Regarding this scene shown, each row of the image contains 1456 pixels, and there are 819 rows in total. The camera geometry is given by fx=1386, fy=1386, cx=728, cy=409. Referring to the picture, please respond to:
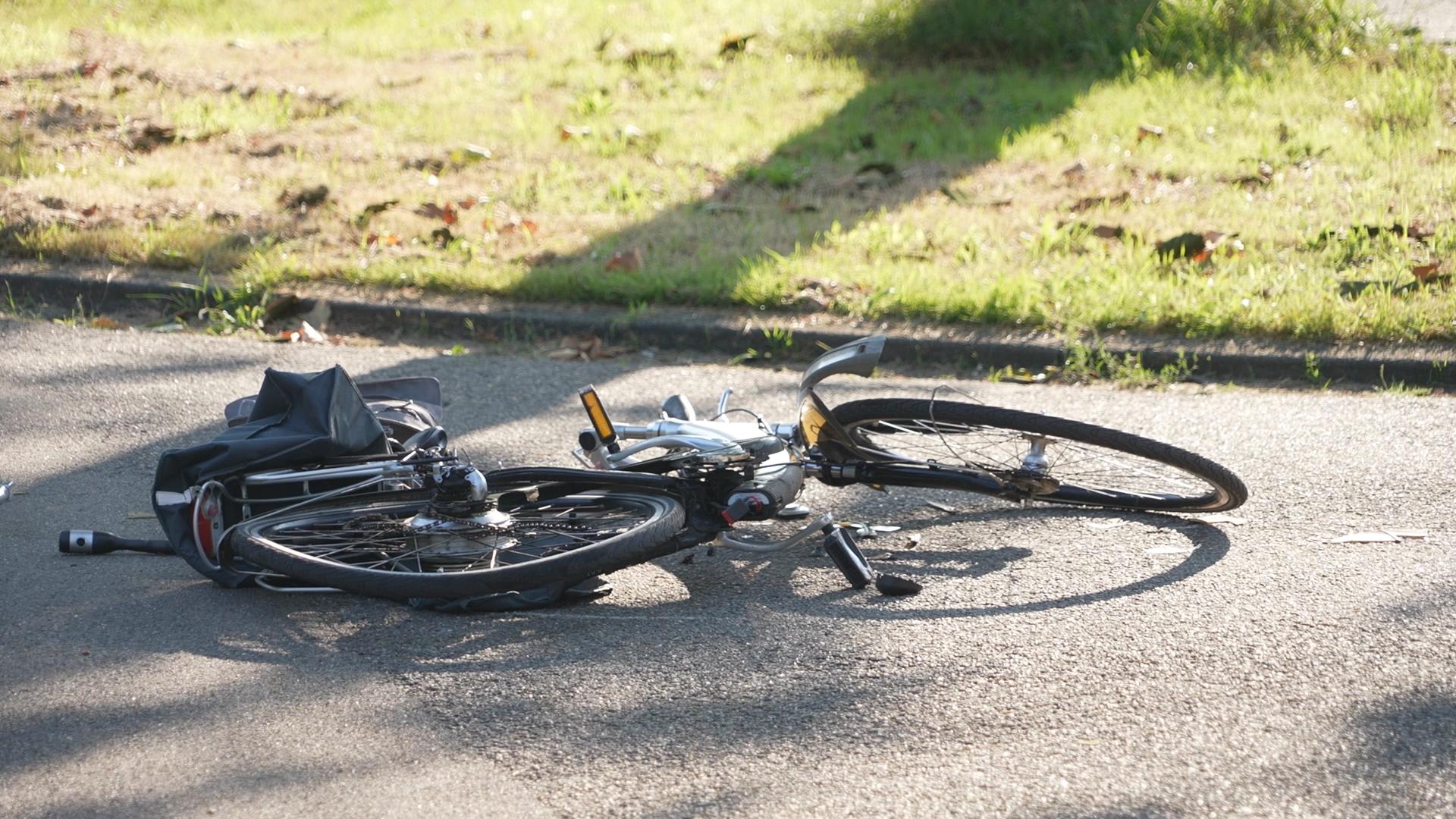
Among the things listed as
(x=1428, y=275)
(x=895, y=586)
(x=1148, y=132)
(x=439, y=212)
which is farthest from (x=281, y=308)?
(x=1428, y=275)

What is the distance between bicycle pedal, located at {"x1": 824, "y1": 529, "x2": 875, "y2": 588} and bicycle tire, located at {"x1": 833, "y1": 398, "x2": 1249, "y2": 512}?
0.38 meters

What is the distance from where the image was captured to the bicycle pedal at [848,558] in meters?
3.71

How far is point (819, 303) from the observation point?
6.33 m

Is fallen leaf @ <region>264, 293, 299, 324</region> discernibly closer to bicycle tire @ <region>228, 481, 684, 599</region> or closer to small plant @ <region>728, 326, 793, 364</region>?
small plant @ <region>728, 326, 793, 364</region>

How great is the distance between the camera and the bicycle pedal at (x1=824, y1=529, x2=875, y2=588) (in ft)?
12.2

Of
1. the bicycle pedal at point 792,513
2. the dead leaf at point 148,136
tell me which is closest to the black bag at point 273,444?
the bicycle pedal at point 792,513

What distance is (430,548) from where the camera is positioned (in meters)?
3.71

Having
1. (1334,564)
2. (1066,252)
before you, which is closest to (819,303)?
(1066,252)

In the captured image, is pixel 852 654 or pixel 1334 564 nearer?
pixel 852 654

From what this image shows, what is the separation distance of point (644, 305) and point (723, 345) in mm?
460

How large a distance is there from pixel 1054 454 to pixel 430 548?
5.96 ft

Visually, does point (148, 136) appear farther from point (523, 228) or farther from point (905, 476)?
point (905, 476)

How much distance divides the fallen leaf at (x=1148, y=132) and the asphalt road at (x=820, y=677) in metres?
3.90

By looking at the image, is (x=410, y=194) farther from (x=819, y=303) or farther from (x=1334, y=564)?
(x=1334, y=564)
